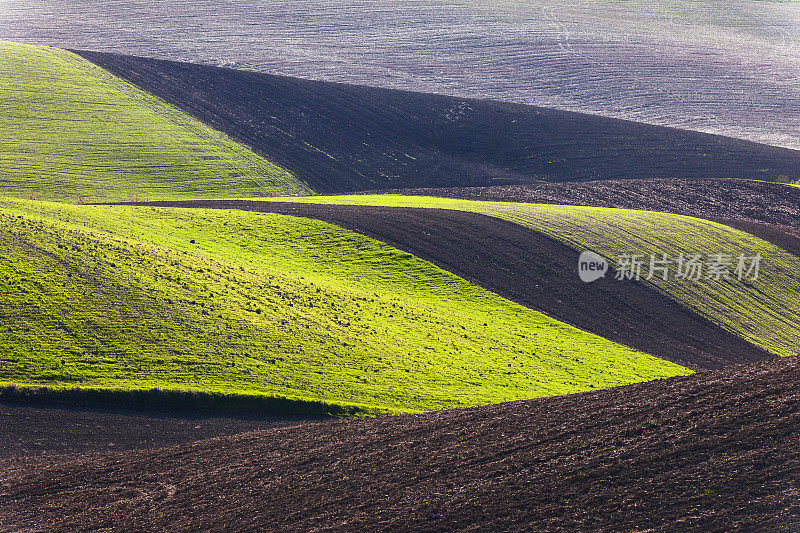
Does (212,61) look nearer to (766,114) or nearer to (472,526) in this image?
(766,114)

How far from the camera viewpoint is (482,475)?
19.2 meters

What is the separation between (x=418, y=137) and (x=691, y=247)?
93.6ft

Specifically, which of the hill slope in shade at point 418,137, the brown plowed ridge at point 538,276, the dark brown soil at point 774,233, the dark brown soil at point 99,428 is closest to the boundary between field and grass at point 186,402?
the dark brown soil at point 99,428

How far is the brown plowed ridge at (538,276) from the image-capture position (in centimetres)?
3319

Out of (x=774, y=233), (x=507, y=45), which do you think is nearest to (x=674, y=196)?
(x=774, y=233)

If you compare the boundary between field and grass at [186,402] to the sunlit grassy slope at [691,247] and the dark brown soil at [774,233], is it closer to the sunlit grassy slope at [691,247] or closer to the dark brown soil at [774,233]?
the sunlit grassy slope at [691,247]

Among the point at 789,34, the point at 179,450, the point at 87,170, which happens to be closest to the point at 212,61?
the point at 87,170

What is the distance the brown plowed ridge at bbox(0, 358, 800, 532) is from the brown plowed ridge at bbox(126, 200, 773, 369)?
33.5ft

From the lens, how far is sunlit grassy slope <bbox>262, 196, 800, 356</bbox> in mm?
36062

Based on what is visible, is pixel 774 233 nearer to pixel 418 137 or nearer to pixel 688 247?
pixel 688 247

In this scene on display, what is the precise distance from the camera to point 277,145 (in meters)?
59.4

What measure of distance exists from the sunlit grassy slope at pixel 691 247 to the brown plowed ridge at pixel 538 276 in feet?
4.28

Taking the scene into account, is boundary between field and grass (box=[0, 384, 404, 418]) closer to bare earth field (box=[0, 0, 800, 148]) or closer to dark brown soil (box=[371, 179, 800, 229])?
dark brown soil (box=[371, 179, 800, 229])

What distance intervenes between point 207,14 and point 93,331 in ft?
263
